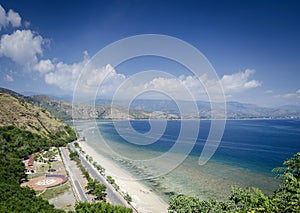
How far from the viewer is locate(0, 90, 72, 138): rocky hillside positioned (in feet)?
187

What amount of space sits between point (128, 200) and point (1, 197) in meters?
11.1

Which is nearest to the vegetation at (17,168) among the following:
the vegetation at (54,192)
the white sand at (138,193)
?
the vegetation at (54,192)

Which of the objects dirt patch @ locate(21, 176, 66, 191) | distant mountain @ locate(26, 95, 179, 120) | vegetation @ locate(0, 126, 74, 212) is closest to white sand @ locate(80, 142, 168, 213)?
dirt patch @ locate(21, 176, 66, 191)

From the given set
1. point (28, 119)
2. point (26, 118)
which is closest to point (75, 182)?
point (28, 119)

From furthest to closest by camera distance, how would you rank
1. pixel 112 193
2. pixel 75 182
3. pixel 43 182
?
pixel 43 182 < pixel 75 182 < pixel 112 193

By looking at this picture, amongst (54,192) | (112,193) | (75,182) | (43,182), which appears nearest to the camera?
(112,193)

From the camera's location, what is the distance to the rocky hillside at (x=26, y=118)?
57.1 m

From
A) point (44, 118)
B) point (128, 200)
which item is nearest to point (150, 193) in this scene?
point (128, 200)

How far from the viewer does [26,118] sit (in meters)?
61.4

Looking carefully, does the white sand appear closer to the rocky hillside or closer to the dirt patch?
the dirt patch

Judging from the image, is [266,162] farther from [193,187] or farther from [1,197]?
[1,197]

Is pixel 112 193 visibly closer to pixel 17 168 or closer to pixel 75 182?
pixel 75 182

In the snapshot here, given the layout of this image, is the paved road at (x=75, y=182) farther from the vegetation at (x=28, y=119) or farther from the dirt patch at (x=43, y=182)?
the vegetation at (x=28, y=119)

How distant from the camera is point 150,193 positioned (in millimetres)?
26703
